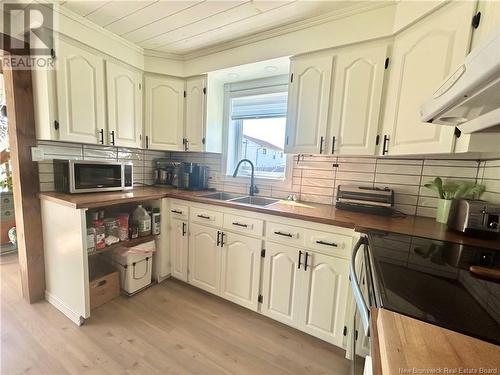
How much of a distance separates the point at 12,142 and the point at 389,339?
2368mm

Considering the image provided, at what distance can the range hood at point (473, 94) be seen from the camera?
0.47 meters

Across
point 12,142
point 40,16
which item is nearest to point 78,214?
point 12,142

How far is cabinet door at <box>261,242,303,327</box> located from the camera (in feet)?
4.99

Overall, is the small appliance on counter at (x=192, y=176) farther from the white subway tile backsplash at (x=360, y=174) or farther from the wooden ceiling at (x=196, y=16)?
the wooden ceiling at (x=196, y=16)

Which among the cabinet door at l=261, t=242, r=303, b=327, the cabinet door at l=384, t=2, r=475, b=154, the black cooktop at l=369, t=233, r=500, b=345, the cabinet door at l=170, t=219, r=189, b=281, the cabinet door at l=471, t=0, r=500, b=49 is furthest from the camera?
the cabinet door at l=170, t=219, r=189, b=281

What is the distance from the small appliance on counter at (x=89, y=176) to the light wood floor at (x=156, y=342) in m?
0.94

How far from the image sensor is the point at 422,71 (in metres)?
1.21

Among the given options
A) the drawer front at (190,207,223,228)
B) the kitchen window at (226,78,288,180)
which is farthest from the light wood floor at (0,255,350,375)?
the kitchen window at (226,78,288,180)

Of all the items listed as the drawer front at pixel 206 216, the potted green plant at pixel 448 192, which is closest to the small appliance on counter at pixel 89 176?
the drawer front at pixel 206 216

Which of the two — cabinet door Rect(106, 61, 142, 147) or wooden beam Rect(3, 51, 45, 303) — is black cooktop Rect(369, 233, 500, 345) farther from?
wooden beam Rect(3, 51, 45, 303)

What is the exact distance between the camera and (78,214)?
1.48 m

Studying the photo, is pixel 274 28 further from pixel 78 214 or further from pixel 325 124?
pixel 78 214

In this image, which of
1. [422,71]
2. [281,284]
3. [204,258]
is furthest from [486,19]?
[204,258]

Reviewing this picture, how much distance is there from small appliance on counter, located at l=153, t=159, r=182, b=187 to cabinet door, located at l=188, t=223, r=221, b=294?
28.4 inches
